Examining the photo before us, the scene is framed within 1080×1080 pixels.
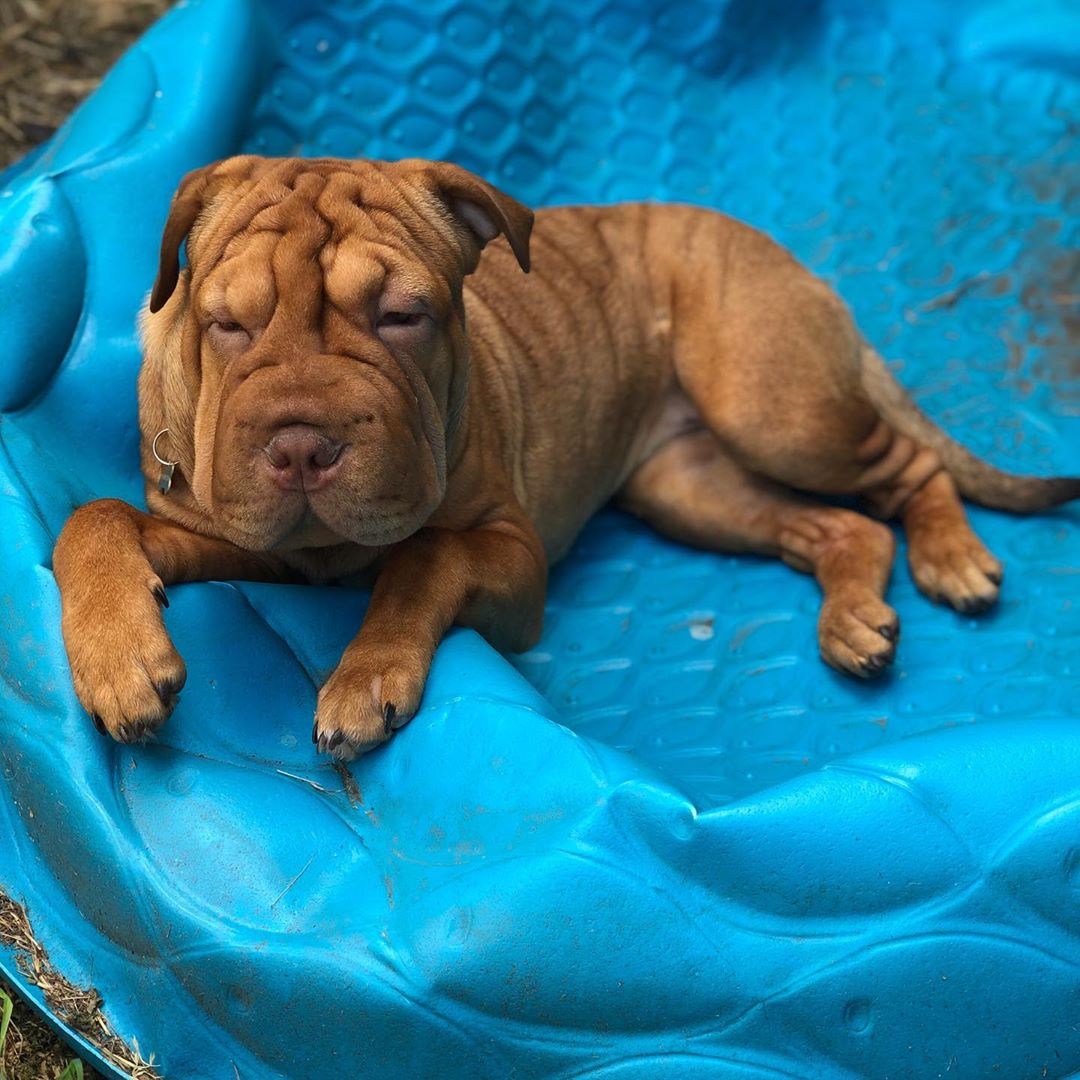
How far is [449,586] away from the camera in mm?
3596

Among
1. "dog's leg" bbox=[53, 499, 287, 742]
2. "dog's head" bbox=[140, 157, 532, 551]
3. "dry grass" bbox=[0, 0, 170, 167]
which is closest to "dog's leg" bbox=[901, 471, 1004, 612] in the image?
"dog's head" bbox=[140, 157, 532, 551]

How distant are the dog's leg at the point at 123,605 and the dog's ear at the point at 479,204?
3.54ft

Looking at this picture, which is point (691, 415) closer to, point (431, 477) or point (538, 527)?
point (538, 527)

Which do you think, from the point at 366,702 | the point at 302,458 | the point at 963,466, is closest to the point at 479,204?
the point at 302,458

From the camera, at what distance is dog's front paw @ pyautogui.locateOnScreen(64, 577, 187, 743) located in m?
3.04

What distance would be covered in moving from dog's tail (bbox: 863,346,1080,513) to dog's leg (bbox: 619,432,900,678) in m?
→ 0.38

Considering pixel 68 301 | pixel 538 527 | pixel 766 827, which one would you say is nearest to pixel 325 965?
pixel 766 827

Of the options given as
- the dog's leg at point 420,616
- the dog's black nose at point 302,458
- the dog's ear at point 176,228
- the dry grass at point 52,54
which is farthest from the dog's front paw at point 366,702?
the dry grass at point 52,54

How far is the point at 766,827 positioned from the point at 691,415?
2.43 meters

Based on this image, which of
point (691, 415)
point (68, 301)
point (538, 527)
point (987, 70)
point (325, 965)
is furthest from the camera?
point (987, 70)

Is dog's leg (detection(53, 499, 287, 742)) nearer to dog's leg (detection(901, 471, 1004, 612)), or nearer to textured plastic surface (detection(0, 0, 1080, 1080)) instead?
textured plastic surface (detection(0, 0, 1080, 1080))

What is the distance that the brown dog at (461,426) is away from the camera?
318 centimetres

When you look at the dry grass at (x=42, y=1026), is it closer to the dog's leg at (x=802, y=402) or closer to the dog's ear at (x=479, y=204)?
the dog's ear at (x=479, y=204)

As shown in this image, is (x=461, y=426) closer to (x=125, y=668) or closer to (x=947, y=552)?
(x=125, y=668)
